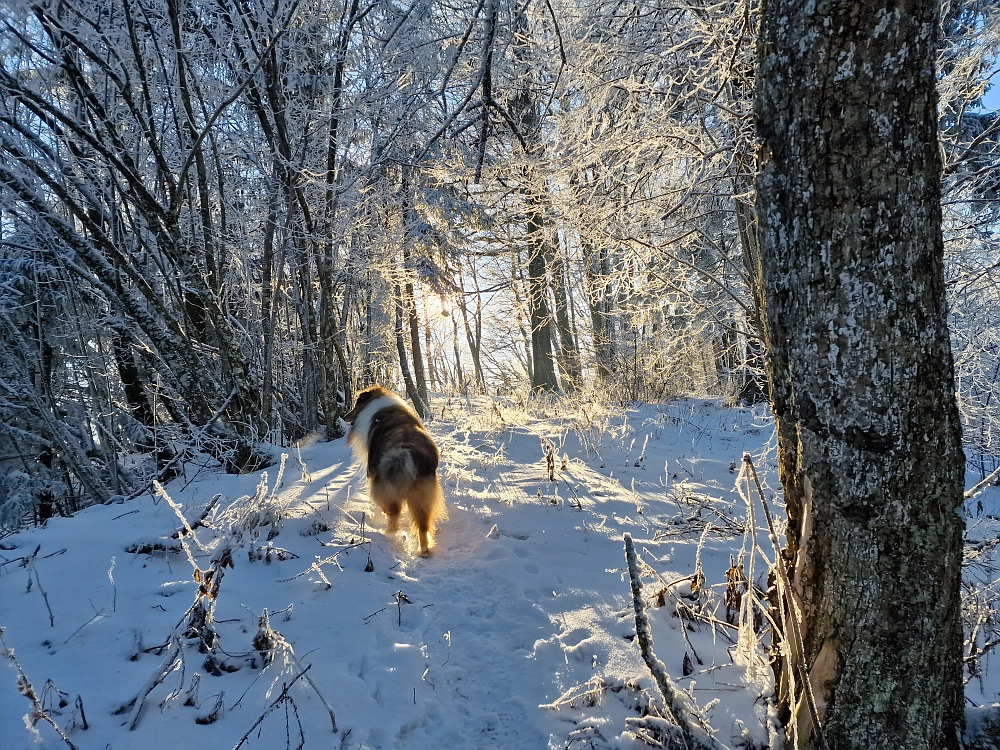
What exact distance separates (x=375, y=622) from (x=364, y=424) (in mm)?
3120

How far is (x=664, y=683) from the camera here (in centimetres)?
167

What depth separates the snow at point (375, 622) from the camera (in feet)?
6.73

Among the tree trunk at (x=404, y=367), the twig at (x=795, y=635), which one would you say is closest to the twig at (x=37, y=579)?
the twig at (x=795, y=635)

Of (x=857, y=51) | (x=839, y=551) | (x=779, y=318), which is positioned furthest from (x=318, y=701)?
(x=857, y=51)

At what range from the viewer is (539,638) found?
9.12 ft

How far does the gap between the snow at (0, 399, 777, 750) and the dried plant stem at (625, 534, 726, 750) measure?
34 centimetres

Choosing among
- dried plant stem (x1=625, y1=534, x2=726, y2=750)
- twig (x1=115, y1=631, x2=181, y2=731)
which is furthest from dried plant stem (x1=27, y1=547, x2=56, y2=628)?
dried plant stem (x1=625, y1=534, x2=726, y2=750)

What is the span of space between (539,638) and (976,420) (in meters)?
5.09

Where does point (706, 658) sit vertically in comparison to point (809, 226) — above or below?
below

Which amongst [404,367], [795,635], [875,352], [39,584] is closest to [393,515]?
[39,584]

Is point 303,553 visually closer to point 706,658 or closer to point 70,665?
point 70,665

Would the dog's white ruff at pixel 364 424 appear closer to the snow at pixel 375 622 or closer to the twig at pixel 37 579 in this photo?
the snow at pixel 375 622

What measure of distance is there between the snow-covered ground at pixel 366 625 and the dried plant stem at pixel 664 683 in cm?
33

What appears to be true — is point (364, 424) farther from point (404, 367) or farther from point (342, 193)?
point (404, 367)
